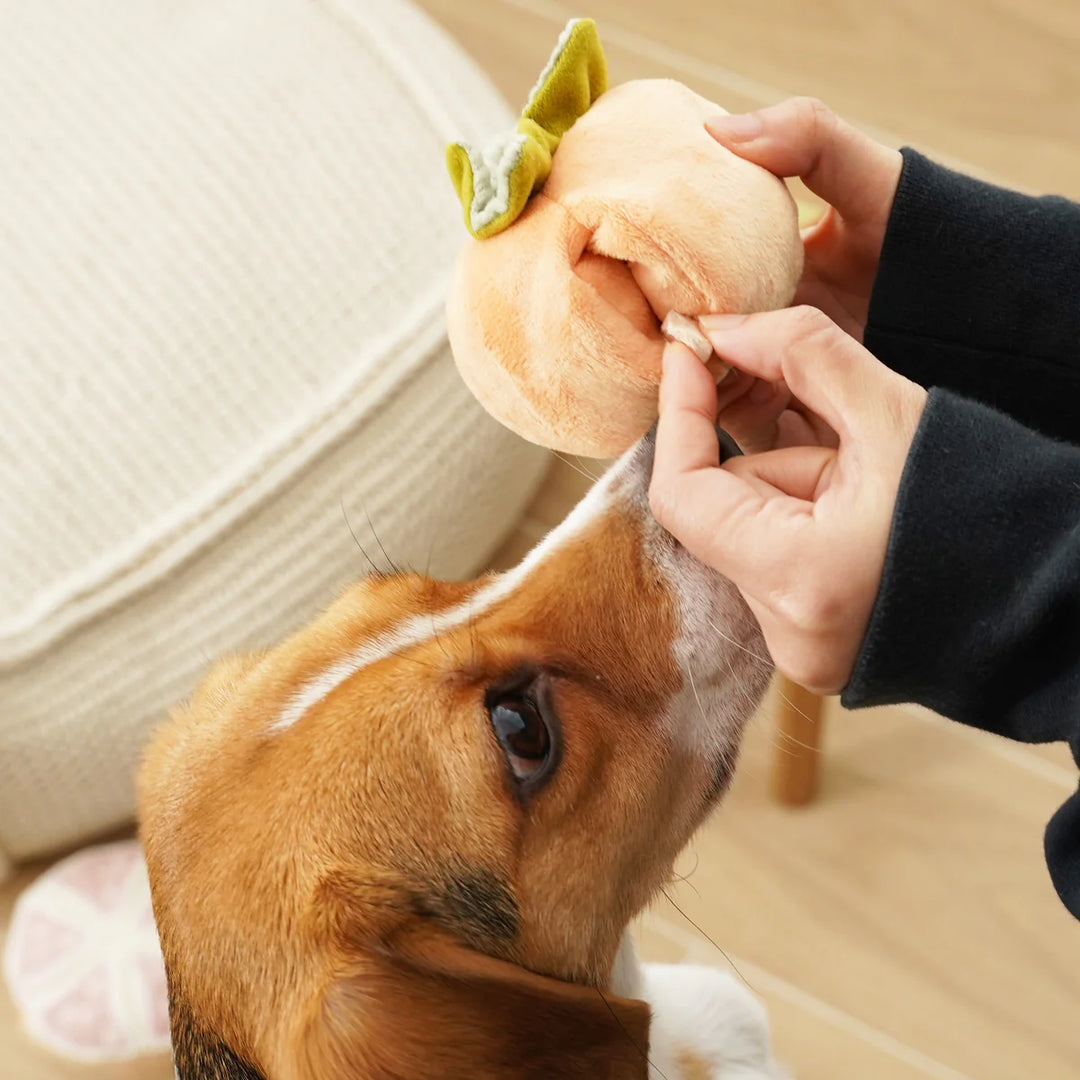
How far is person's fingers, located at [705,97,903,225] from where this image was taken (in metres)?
1.07

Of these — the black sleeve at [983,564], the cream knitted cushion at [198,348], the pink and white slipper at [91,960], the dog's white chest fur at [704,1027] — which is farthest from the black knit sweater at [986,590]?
the pink and white slipper at [91,960]

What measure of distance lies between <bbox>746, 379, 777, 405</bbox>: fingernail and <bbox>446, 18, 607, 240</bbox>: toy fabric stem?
0.29m

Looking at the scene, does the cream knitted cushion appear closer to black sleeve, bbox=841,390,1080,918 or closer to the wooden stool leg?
the wooden stool leg

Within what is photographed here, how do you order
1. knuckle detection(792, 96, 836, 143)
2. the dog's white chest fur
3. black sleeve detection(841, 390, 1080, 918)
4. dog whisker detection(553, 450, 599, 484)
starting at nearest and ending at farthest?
black sleeve detection(841, 390, 1080, 918), knuckle detection(792, 96, 836, 143), the dog's white chest fur, dog whisker detection(553, 450, 599, 484)

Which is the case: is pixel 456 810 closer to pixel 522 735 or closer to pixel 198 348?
pixel 522 735

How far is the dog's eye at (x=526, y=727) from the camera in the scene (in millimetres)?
1052

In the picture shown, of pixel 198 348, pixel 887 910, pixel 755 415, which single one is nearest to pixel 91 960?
pixel 198 348

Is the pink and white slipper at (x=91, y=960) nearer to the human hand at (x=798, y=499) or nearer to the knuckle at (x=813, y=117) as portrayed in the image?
the human hand at (x=798, y=499)

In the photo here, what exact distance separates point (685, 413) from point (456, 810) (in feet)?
1.23

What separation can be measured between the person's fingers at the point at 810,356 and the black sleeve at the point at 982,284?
0.27 meters

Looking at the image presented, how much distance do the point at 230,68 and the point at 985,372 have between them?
113 cm

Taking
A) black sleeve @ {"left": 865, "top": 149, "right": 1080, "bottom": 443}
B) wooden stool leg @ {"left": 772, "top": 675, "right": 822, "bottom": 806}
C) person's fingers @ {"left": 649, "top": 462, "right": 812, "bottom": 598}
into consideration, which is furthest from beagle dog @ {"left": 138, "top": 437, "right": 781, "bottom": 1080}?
wooden stool leg @ {"left": 772, "top": 675, "right": 822, "bottom": 806}

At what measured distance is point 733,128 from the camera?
107cm

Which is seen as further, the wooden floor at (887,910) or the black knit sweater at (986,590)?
the wooden floor at (887,910)
